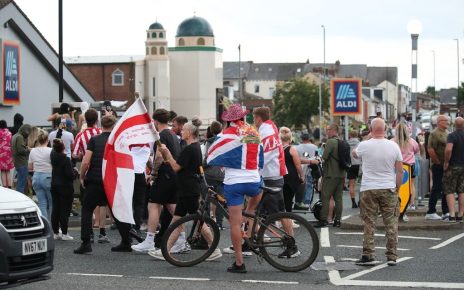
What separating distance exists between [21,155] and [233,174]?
28.1 feet

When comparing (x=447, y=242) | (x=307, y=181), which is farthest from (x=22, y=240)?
(x=307, y=181)

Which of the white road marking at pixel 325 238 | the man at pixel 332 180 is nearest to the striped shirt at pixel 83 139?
the white road marking at pixel 325 238

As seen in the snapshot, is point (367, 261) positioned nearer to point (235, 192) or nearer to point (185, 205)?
point (235, 192)

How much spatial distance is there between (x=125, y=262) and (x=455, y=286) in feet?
13.6

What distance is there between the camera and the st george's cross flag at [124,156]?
13711 mm

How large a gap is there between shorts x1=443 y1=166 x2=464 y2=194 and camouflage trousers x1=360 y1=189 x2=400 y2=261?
15.5 ft

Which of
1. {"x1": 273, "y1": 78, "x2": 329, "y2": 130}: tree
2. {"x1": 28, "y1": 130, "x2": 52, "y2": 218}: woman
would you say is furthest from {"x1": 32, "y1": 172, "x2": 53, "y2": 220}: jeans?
{"x1": 273, "y1": 78, "x2": 329, "y2": 130}: tree

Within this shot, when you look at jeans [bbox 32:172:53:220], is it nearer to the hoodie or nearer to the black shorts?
the black shorts

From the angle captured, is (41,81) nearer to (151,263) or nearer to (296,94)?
(151,263)

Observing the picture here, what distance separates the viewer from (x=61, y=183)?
51.9 feet

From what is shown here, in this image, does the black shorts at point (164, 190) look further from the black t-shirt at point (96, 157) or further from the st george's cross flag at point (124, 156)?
the black t-shirt at point (96, 157)

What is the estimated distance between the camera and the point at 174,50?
114m

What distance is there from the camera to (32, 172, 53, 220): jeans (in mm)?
16141

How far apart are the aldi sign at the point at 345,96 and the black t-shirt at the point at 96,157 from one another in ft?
60.1
